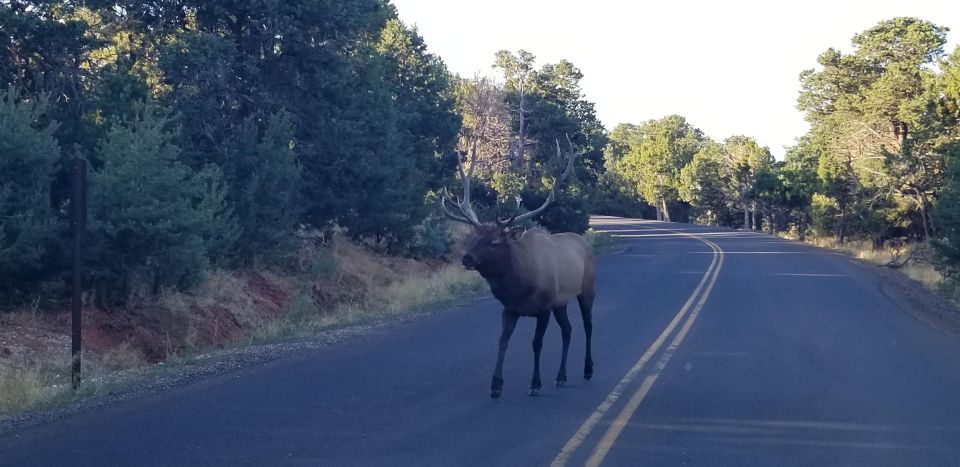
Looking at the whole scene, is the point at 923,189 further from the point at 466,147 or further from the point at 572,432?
the point at 572,432

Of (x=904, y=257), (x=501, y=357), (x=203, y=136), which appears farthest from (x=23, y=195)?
(x=904, y=257)

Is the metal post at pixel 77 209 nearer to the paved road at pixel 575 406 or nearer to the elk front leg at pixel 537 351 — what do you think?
the paved road at pixel 575 406

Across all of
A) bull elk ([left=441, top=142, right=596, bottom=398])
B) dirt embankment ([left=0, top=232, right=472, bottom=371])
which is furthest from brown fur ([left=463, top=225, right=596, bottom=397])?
dirt embankment ([left=0, top=232, right=472, bottom=371])

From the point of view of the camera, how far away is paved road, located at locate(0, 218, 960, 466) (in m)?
8.40

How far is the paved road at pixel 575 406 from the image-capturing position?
331 inches

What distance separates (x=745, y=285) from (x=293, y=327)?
1381 cm

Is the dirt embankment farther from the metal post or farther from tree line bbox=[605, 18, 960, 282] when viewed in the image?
tree line bbox=[605, 18, 960, 282]

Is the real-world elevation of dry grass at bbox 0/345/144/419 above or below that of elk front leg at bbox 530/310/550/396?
below

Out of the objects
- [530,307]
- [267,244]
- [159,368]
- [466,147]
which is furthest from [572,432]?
[466,147]

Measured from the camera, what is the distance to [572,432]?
9.22 metres

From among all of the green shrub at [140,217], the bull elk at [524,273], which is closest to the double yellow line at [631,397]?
the bull elk at [524,273]

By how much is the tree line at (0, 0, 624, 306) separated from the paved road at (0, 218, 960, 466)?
2.96 metres

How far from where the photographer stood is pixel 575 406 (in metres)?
10.5

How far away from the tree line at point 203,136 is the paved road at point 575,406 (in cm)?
296
